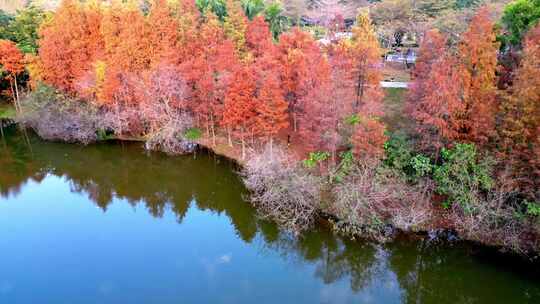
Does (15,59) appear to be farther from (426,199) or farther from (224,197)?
(426,199)

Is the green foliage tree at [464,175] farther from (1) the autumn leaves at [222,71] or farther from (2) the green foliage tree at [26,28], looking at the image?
(2) the green foliage tree at [26,28]

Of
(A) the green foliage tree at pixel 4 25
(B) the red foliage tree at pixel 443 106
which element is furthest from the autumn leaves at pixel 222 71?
(A) the green foliage tree at pixel 4 25

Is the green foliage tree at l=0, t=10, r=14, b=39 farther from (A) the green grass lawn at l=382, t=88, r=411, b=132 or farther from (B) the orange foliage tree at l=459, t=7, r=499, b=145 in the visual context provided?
(B) the orange foliage tree at l=459, t=7, r=499, b=145

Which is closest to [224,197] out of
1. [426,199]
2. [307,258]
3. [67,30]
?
[307,258]

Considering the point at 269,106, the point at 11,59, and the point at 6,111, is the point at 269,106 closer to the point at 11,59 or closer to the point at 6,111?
the point at 11,59

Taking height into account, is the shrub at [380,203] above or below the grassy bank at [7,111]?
below

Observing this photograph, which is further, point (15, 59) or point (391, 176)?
point (15, 59)
